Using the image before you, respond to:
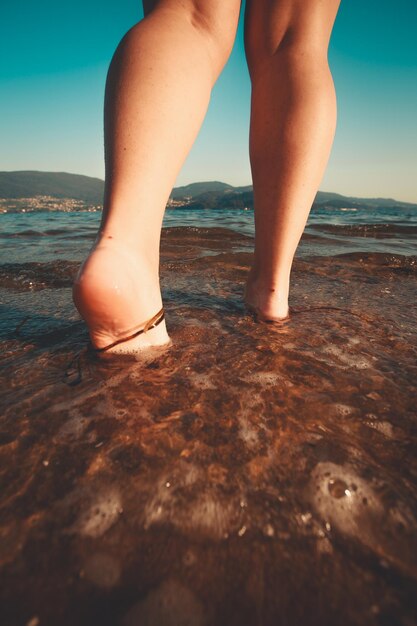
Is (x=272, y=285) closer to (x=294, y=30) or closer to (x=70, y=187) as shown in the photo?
(x=294, y=30)

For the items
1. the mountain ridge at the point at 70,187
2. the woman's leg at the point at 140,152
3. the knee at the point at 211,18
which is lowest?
the mountain ridge at the point at 70,187

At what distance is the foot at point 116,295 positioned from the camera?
2.47ft

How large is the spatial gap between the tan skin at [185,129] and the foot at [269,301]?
12 millimetres

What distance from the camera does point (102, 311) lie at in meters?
0.78

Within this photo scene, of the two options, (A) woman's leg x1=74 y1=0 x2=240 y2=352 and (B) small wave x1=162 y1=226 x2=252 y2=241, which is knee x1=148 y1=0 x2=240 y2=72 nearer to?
(A) woman's leg x1=74 y1=0 x2=240 y2=352

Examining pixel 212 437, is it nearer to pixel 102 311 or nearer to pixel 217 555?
pixel 217 555

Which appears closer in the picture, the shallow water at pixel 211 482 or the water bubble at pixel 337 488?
the shallow water at pixel 211 482

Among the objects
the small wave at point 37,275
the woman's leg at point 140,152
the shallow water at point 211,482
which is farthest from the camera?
the small wave at point 37,275

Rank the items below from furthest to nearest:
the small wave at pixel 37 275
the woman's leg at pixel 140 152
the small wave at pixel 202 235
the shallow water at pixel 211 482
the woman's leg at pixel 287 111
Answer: the small wave at pixel 202 235 < the small wave at pixel 37 275 < the woman's leg at pixel 287 111 < the woman's leg at pixel 140 152 < the shallow water at pixel 211 482

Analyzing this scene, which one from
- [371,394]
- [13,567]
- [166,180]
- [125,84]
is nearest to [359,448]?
[371,394]

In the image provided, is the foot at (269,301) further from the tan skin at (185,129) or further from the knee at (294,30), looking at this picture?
the knee at (294,30)

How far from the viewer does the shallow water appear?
35cm

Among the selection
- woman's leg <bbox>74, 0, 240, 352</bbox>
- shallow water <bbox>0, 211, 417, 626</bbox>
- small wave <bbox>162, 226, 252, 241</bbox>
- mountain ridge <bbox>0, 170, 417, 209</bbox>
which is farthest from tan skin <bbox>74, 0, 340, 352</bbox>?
mountain ridge <bbox>0, 170, 417, 209</bbox>

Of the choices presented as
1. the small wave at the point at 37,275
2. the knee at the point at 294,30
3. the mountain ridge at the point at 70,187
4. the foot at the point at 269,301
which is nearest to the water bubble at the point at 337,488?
the foot at the point at 269,301
